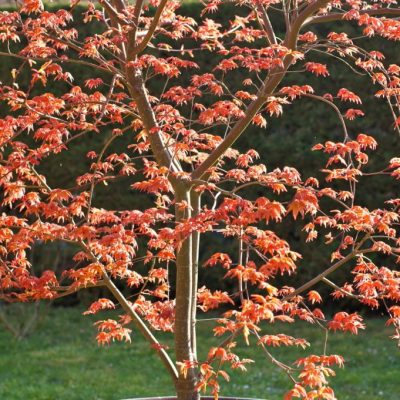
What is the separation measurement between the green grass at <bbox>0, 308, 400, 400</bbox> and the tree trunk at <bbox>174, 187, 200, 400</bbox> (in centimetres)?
179

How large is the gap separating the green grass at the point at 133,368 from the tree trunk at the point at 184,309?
1787 mm

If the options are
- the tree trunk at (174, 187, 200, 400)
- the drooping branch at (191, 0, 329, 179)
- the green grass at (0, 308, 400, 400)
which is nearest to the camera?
the drooping branch at (191, 0, 329, 179)

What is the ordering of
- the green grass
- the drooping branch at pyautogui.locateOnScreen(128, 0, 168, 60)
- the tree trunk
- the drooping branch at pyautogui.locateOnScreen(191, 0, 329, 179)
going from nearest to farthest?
the drooping branch at pyautogui.locateOnScreen(128, 0, 168, 60) < the drooping branch at pyautogui.locateOnScreen(191, 0, 329, 179) < the tree trunk < the green grass

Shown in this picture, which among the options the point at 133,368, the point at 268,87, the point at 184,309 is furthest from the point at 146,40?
the point at 133,368

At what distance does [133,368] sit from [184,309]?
2.51 m

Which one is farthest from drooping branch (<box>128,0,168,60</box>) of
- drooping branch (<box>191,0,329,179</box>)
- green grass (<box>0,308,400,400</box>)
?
green grass (<box>0,308,400,400</box>)

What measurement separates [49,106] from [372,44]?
401 centimetres

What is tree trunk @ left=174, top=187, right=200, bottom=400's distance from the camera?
10.9 feet

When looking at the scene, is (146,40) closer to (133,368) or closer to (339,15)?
(339,15)

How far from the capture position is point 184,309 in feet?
10.9

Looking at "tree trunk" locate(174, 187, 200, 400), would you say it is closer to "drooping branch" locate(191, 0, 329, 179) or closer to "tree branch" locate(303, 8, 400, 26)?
"drooping branch" locate(191, 0, 329, 179)

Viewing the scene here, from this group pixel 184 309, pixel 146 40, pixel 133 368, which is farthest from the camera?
pixel 133 368

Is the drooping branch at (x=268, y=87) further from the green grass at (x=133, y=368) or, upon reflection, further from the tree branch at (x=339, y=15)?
the green grass at (x=133, y=368)

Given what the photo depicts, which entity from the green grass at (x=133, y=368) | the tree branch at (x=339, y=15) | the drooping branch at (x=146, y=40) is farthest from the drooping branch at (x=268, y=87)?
the green grass at (x=133, y=368)
